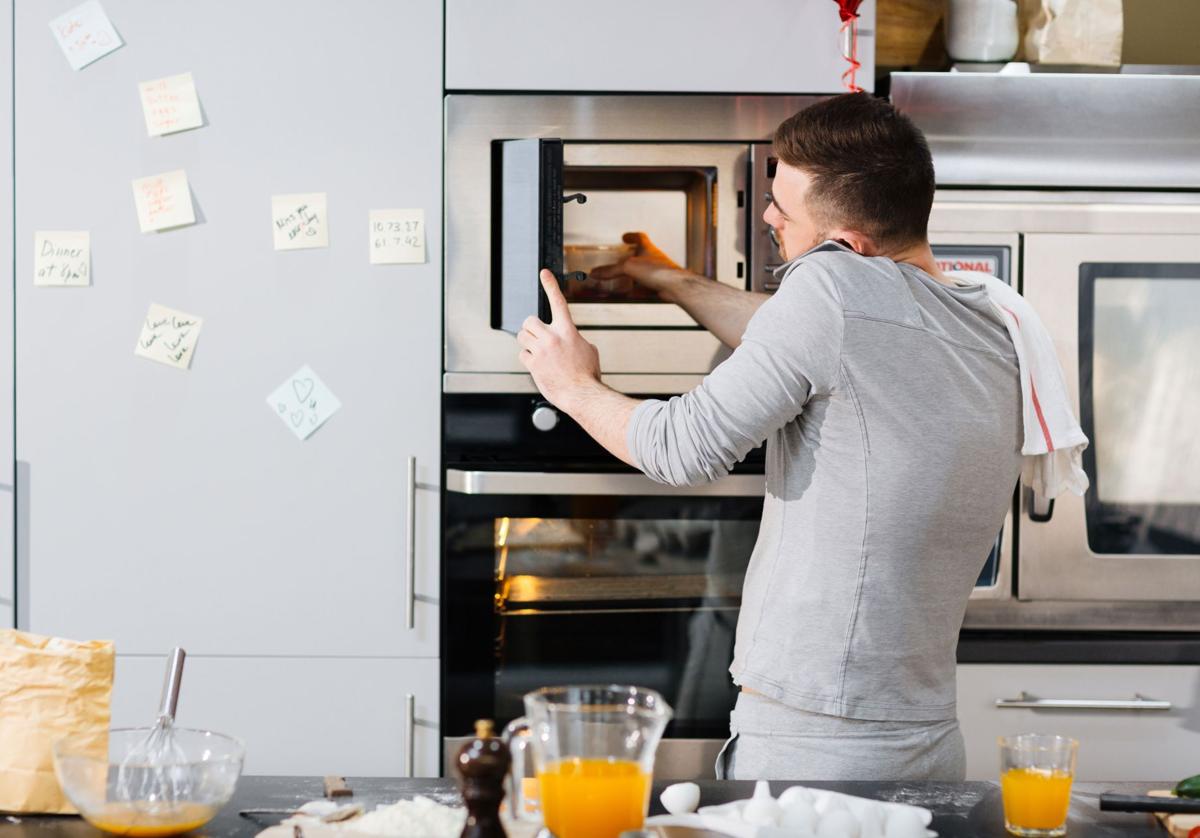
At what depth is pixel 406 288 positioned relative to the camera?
213 cm

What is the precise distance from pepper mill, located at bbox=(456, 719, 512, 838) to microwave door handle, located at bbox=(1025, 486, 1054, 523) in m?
1.48

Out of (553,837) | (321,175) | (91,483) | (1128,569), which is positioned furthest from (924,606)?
(91,483)

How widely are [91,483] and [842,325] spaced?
1.35 m

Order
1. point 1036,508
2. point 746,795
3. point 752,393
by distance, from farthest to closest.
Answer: point 1036,508, point 752,393, point 746,795

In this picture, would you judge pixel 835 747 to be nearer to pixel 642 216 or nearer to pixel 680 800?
pixel 680 800

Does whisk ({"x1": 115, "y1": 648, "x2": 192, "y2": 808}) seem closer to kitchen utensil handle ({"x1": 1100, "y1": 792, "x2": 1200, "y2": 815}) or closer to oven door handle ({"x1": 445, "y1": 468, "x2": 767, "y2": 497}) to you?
kitchen utensil handle ({"x1": 1100, "y1": 792, "x2": 1200, "y2": 815})

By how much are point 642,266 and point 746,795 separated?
1.10 metres

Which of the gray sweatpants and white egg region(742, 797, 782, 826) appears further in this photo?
the gray sweatpants

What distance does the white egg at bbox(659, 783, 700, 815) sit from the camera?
118 cm

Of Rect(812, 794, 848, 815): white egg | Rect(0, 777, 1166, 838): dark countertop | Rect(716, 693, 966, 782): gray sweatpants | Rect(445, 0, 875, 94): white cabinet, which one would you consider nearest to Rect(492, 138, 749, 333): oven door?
Rect(445, 0, 875, 94): white cabinet

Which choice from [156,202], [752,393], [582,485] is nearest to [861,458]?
[752,393]

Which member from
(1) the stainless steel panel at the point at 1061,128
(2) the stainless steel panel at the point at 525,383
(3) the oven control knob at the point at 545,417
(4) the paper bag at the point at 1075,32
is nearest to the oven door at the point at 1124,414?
(1) the stainless steel panel at the point at 1061,128

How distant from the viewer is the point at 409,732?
2127mm

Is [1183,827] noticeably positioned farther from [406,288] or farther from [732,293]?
[406,288]
